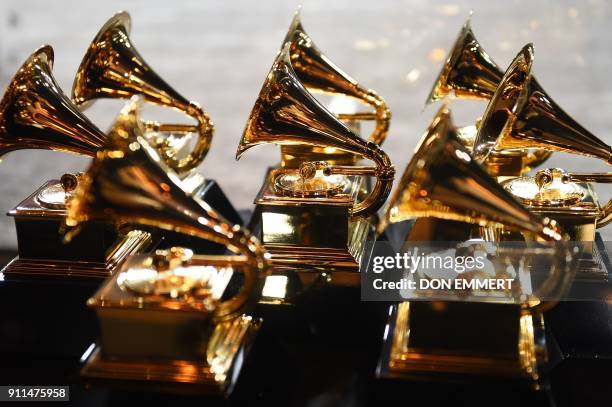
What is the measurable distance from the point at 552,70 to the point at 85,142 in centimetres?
294

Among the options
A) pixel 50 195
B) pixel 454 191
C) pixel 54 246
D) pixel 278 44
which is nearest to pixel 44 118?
pixel 50 195

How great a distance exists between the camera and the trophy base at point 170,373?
4.46ft

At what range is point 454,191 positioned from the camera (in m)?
1.35

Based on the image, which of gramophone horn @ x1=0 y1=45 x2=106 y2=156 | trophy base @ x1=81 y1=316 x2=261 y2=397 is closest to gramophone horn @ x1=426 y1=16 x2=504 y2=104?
A: gramophone horn @ x1=0 y1=45 x2=106 y2=156

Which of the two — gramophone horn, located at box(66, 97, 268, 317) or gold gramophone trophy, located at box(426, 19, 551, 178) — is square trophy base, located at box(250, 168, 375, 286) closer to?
gramophone horn, located at box(66, 97, 268, 317)

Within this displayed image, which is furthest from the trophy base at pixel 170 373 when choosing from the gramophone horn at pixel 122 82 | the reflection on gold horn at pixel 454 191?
the gramophone horn at pixel 122 82

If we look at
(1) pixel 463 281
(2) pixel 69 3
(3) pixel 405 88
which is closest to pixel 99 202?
(1) pixel 463 281

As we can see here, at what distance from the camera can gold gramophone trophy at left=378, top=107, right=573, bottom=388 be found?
1.35 metres

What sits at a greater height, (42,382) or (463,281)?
(463,281)

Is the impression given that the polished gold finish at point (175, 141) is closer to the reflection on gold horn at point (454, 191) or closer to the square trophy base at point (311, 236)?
the square trophy base at point (311, 236)

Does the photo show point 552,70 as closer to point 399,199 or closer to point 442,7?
point 442,7

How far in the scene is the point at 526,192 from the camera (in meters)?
1.75

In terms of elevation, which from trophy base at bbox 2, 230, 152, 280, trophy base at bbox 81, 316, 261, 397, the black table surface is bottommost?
the black table surface

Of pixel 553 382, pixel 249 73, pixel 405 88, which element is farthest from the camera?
pixel 249 73
